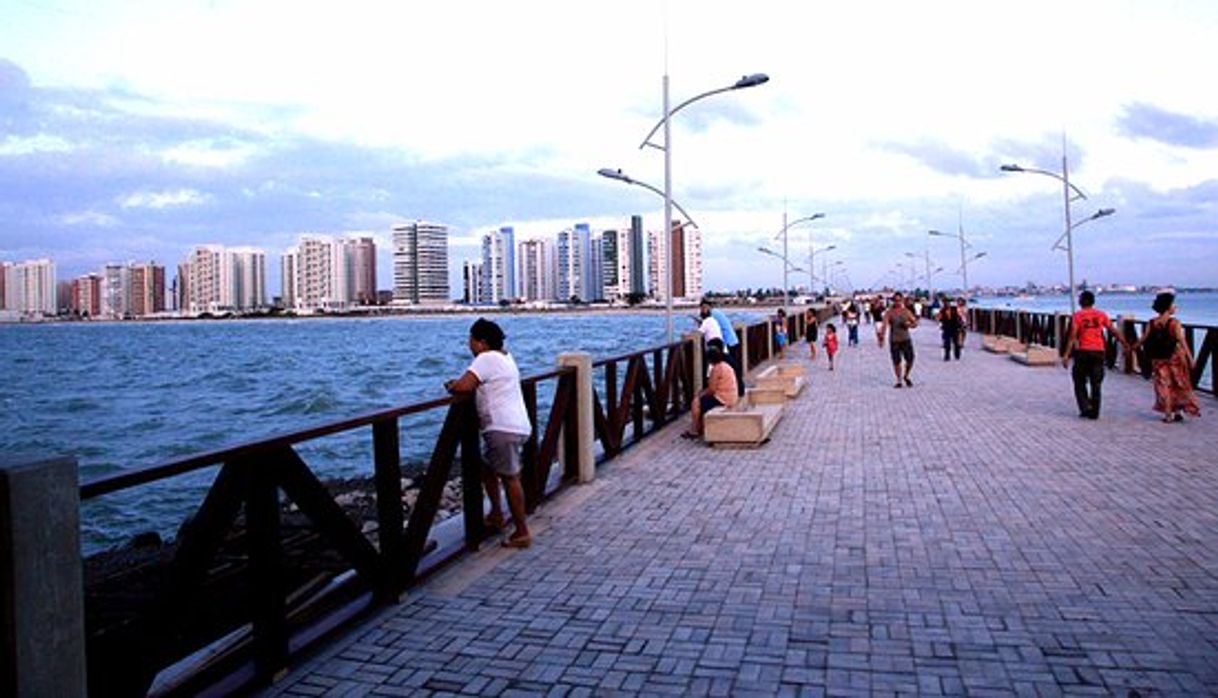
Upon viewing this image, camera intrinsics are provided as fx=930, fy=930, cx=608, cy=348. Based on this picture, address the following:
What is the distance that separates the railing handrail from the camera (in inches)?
133

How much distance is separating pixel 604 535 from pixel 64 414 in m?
38.4

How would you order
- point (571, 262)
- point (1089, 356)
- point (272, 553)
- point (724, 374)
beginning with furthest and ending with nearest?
point (571, 262) → point (1089, 356) → point (724, 374) → point (272, 553)

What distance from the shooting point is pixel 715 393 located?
37.8ft

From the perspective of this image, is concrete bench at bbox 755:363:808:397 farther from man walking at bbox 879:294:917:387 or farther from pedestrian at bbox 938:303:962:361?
pedestrian at bbox 938:303:962:361

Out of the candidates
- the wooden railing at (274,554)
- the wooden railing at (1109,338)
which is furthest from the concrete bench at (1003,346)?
the wooden railing at (274,554)

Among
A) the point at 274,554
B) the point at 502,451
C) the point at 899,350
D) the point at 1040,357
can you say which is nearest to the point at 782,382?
the point at 899,350

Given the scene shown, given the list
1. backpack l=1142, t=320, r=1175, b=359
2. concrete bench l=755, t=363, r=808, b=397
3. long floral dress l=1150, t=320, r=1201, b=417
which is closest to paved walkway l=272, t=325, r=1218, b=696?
long floral dress l=1150, t=320, r=1201, b=417

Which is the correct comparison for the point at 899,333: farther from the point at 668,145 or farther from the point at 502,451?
the point at 502,451

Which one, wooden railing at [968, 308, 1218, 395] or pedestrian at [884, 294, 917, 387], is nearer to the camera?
wooden railing at [968, 308, 1218, 395]

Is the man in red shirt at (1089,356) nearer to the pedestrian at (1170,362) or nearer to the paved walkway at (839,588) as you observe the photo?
the pedestrian at (1170,362)

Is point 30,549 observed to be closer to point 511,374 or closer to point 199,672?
point 199,672

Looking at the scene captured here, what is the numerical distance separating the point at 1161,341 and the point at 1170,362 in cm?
28

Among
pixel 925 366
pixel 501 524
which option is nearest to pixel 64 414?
pixel 925 366

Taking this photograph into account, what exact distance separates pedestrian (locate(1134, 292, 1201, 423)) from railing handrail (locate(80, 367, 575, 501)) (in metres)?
9.62
